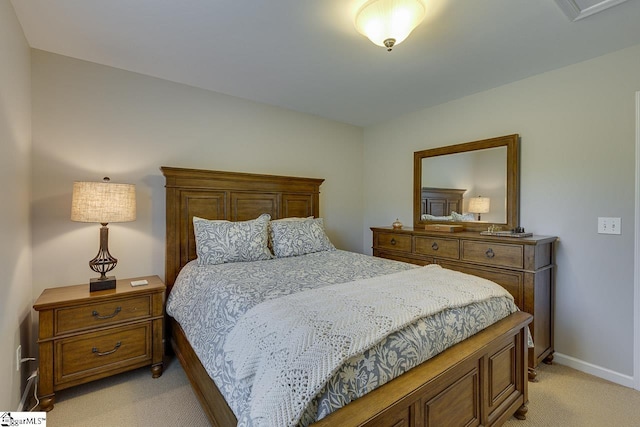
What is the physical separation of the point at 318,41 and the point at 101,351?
259cm

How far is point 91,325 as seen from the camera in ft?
6.50

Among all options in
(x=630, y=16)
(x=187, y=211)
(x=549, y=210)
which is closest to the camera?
(x=630, y=16)

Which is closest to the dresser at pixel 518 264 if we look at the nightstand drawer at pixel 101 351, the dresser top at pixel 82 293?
the dresser top at pixel 82 293

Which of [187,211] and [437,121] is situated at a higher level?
[437,121]

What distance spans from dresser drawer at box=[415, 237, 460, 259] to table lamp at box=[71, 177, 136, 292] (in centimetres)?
258

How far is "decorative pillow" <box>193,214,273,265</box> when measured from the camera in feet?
7.94

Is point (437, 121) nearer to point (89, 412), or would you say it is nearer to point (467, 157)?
point (467, 157)

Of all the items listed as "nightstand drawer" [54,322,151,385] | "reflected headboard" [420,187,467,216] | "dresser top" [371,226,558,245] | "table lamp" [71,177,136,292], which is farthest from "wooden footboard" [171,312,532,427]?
"reflected headboard" [420,187,467,216]

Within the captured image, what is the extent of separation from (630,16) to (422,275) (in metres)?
1.98

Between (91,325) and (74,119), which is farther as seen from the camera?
(74,119)

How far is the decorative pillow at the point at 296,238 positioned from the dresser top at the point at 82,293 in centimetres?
101

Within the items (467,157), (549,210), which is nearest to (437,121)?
(467,157)

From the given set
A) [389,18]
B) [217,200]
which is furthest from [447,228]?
[217,200]

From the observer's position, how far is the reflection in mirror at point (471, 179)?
9.15ft
